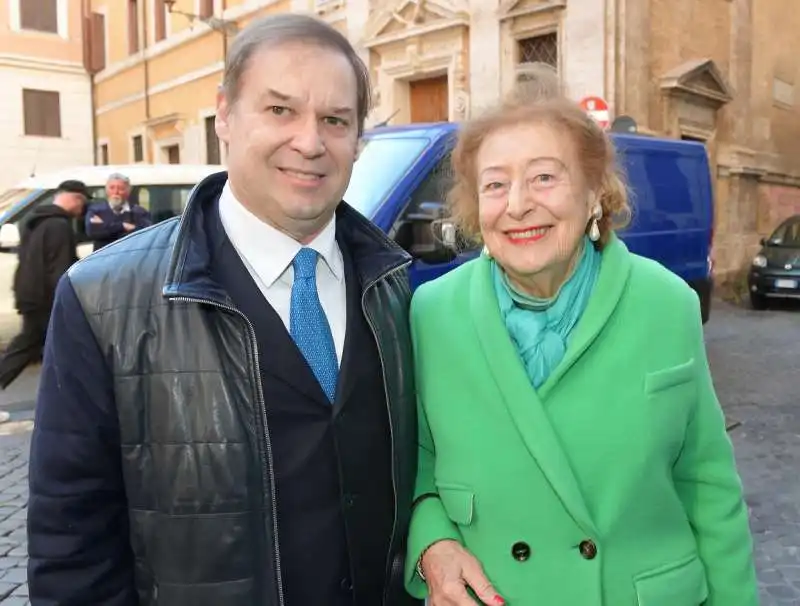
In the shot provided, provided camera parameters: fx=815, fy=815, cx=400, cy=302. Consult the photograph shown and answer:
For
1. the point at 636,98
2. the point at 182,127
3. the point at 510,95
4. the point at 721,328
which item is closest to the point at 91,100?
the point at 182,127

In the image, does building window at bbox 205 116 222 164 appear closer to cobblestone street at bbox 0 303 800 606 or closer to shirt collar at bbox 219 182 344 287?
cobblestone street at bbox 0 303 800 606

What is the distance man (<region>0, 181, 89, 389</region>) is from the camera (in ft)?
24.7

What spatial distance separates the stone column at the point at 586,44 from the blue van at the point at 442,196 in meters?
4.69

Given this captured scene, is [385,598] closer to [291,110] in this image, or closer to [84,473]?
[84,473]

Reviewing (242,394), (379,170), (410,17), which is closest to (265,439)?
(242,394)

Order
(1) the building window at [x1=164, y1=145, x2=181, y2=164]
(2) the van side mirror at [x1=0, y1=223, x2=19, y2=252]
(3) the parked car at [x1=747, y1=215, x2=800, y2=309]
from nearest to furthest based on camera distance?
(2) the van side mirror at [x1=0, y1=223, x2=19, y2=252] → (3) the parked car at [x1=747, y1=215, x2=800, y2=309] → (1) the building window at [x1=164, y1=145, x2=181, y2=164]

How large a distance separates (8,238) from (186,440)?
8.62 m

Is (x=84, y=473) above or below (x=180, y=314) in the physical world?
below

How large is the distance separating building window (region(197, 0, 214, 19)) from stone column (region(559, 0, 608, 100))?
1146 cm

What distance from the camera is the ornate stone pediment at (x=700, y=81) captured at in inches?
535

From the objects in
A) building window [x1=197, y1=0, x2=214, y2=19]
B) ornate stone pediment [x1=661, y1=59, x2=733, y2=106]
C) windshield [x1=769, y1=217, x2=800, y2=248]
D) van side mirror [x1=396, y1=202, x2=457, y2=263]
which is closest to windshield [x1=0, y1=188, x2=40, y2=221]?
van side mirror [x1=396, y1=202, x2=457, y2=263]

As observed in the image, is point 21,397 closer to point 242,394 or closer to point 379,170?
point 379,170

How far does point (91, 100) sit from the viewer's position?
28.2 metres

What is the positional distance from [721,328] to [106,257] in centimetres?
1142
